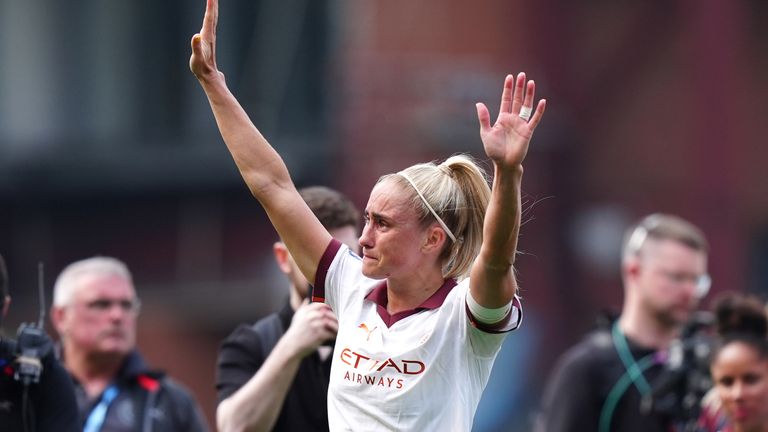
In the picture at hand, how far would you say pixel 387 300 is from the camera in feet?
15.4

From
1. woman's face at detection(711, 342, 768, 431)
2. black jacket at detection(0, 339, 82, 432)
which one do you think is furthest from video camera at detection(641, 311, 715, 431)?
black jacket at detection(0, 339, 82, 432)

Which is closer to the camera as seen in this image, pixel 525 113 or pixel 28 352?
pixel 525 113

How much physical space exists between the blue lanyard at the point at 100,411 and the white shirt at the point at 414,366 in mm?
2539

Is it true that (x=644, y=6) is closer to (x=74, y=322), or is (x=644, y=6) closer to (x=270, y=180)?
(x=74, y=322)

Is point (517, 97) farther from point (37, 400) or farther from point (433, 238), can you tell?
point (37, 400)

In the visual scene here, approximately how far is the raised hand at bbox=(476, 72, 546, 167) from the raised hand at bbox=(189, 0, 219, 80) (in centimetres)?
97

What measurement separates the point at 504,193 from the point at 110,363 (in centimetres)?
340

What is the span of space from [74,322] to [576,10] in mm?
14348

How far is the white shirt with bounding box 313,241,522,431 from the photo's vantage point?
14.6ft

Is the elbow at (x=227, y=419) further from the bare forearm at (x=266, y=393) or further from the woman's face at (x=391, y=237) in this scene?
the woman's face at (x=391, y=237)

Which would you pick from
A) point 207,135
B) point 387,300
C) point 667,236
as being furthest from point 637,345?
point 207,135

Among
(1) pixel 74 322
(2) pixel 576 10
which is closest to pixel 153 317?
(2) pixel 576 10

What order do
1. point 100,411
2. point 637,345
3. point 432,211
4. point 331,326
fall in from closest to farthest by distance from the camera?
point 432,211, point 331,326, point 100,411, point 637,345

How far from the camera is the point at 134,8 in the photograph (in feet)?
58.1
